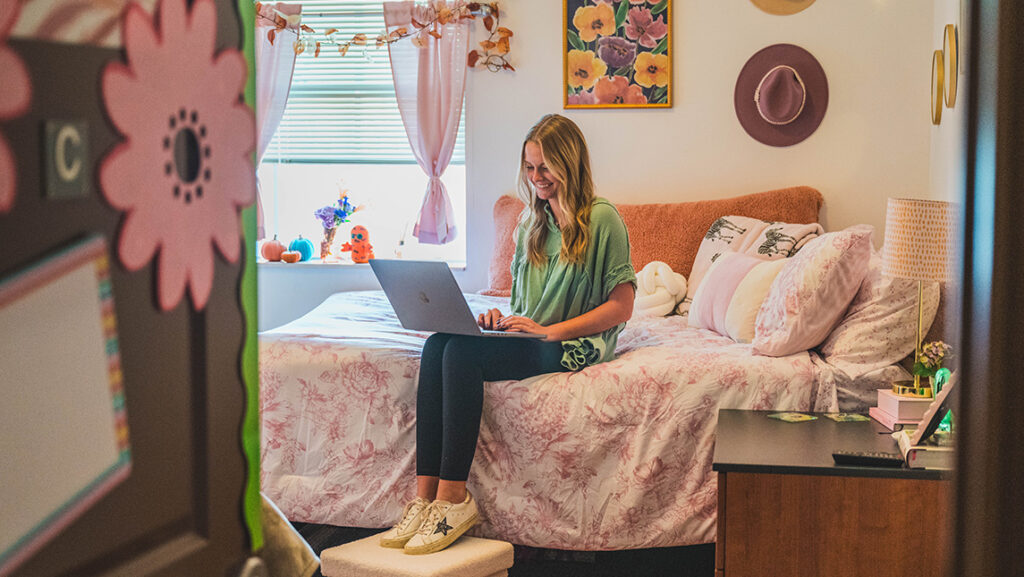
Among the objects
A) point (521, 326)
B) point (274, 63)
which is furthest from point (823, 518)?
point (274, 63)

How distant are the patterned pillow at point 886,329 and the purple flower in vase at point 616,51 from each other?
192 centimetres

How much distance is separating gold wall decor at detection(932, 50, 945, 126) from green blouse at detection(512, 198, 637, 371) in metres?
1.45

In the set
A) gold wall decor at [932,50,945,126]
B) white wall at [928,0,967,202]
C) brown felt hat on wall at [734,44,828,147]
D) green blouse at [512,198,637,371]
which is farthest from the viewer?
brown felt hat on wall at [734,44,828,147]

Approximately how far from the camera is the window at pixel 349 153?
14.0ft

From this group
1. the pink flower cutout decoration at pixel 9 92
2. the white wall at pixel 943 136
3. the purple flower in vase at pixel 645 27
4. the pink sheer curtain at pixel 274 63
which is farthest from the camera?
the pink sheer curtain at pixel 274 63

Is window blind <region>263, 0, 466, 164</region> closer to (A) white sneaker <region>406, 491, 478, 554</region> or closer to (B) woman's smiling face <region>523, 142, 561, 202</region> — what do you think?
(B) woman's smiling face <region>523, 142, 561, 202</region>

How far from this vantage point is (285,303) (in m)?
4.34

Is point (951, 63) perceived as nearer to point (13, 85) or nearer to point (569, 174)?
point (569, 174)

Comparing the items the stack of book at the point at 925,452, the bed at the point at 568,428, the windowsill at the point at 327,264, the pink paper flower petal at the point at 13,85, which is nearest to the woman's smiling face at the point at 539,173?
the bed at the point at 568,428

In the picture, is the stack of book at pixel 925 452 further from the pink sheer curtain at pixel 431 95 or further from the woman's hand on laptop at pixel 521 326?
the pink sheer curtain at pixel 431 95

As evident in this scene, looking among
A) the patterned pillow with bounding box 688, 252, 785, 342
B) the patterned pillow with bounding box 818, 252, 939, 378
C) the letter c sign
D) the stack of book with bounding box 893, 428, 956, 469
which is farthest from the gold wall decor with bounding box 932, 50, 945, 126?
the letter c sign

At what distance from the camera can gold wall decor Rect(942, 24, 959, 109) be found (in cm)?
267

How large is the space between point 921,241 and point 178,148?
1768mm

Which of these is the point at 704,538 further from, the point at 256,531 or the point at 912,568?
the point at 256,531
